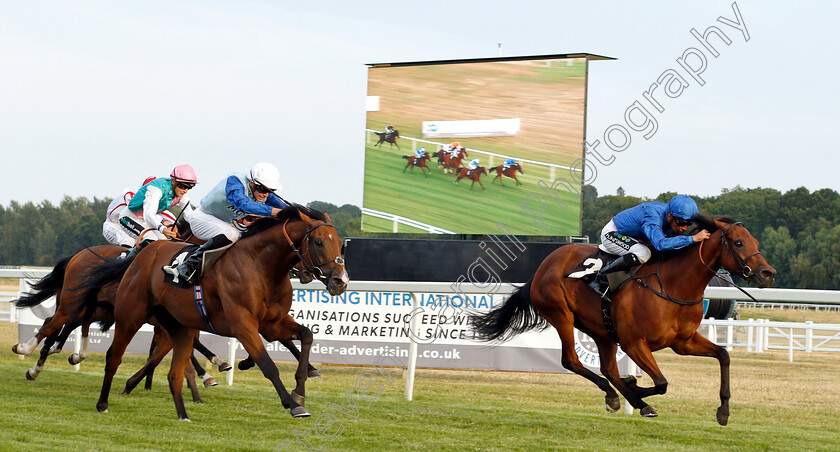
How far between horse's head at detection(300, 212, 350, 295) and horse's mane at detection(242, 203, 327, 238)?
0.09m

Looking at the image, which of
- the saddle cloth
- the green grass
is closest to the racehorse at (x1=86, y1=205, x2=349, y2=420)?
the saddle cloth

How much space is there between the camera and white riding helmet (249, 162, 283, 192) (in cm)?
572

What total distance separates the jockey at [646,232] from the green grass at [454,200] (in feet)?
21.9

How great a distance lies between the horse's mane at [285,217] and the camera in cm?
535

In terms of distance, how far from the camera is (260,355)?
199 inches

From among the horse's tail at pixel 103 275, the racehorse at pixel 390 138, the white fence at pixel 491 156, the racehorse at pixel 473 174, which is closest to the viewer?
the horse's tail at pixel 103 275

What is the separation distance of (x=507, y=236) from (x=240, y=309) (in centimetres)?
805

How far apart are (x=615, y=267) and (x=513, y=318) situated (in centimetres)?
115

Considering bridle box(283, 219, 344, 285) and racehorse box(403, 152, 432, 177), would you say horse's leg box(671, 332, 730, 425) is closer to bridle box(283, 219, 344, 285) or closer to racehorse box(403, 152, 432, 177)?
bridle box(283, 219, 344, 285)

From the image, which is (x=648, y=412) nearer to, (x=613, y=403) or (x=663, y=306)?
(x=613, y=403)

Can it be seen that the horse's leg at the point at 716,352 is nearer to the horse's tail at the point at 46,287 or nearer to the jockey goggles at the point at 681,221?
the jockey goggles at the point at 681,221

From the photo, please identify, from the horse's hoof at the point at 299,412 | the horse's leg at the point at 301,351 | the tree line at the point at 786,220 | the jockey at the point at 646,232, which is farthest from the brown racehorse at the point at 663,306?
the tree line at the point at 786,220

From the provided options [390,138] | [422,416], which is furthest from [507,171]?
[422,416]

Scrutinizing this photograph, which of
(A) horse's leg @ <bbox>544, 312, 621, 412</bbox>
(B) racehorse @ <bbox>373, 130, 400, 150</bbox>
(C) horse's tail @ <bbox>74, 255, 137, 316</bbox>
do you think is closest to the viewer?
(A) horse's leg @ <bbox>544, 312, 621, 412</bbox>
